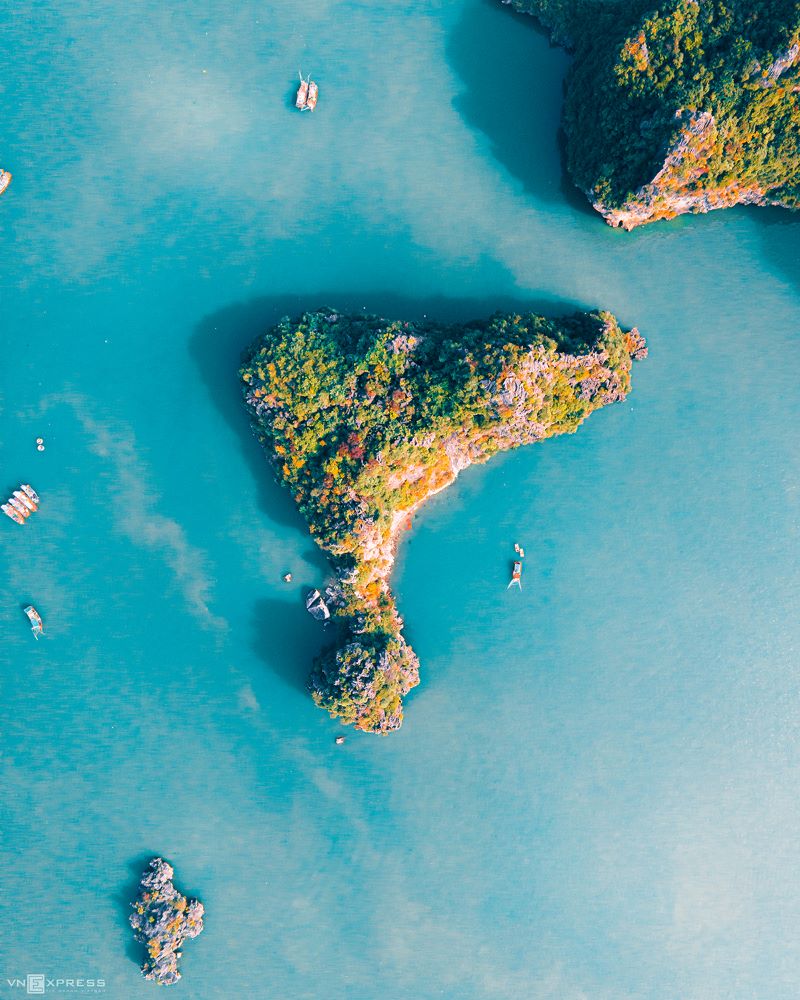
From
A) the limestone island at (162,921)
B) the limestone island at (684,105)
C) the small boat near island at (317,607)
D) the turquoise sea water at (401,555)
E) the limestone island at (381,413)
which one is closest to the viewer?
the limestone island at (684,105)

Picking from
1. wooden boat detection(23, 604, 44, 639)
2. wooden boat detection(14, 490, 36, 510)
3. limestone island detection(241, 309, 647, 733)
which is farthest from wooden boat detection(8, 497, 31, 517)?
limestone island detection(241, 309, 647, 733)

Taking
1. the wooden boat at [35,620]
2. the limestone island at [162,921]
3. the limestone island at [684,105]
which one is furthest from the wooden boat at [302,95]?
the limestone island at [162,921]

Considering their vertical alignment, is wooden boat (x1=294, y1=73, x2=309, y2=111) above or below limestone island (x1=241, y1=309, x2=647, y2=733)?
above

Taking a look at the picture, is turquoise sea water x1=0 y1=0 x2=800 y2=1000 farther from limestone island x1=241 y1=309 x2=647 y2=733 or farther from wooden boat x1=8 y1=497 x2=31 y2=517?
limestone island x1=241 y1=309 x2=647 y2=733

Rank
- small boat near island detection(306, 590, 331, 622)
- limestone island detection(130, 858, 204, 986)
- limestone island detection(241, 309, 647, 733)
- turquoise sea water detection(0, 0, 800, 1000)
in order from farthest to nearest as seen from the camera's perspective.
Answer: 1. turquoise sea water detection(0, 0, 800, 1000)
2. small boat near island detection(306, 590, 331, 622)
3. limestone island detection(130, 858, 204, 986)
4. limestone island detection(241, 309, 647, 733)

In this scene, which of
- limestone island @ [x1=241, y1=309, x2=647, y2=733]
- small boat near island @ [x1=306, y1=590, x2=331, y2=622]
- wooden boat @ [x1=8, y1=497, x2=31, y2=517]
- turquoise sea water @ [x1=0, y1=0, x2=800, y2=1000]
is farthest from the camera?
turquoise sea water @ [x1=0, y1=0, x2=800, y2=1000]

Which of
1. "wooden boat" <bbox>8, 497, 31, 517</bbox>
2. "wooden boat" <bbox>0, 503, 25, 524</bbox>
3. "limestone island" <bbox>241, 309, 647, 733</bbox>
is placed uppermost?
"limestone island" <bbox>241, 309, 647, 733</bbox>

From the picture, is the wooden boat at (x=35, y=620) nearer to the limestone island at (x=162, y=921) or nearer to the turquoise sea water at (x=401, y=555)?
the turquoise sea water at (x=401, y=555)

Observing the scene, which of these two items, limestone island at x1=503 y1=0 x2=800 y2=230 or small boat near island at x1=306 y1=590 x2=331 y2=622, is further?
small boat near island at x1=306 y1=590 x2=331 y2=622
